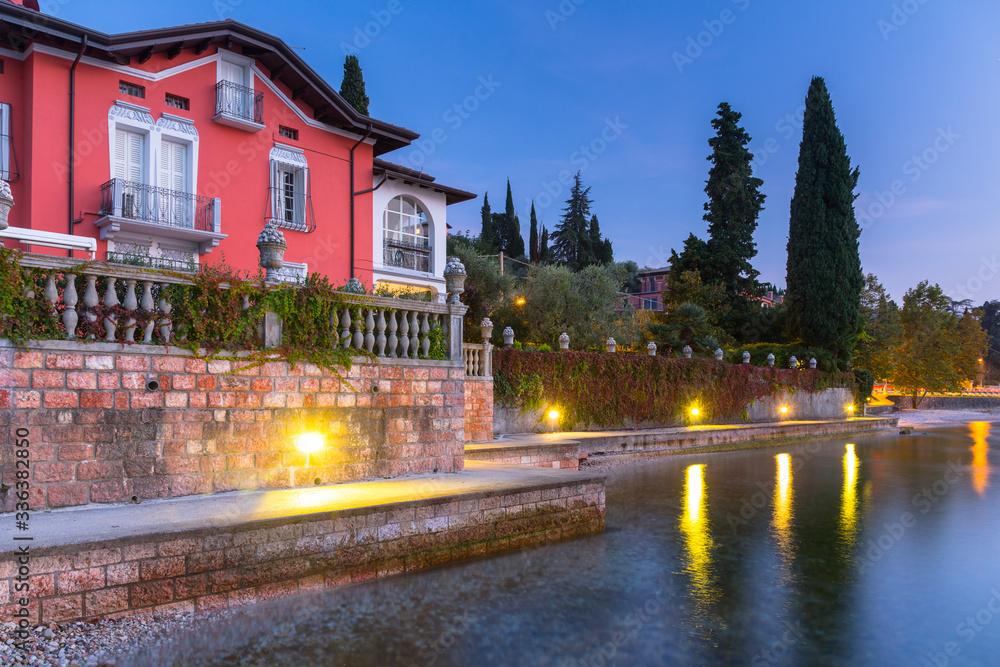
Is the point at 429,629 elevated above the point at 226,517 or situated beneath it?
situated beneath

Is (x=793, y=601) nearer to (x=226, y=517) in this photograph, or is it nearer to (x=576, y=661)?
(x=576, y=661)

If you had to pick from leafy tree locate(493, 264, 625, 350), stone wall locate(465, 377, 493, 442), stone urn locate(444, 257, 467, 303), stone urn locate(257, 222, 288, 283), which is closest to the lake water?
stone urn locate(444, 257, 467, 303)

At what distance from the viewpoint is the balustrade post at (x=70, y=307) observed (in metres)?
6.09

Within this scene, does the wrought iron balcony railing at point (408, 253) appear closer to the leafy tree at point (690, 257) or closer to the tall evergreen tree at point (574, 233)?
the leafy tree at point (690, 257)

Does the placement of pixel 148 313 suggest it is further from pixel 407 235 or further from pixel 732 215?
pixel 732 215

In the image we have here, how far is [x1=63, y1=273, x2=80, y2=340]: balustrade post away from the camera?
6094 millimetres

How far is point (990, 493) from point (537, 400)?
9.80 metres

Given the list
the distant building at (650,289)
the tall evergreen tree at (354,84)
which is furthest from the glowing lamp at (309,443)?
the distant building at (650,289)

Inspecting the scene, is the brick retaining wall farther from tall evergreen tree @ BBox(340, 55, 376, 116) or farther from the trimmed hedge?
tall evergreen tree @ BBox(340, 55, 376, 116)

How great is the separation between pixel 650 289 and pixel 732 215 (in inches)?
1115

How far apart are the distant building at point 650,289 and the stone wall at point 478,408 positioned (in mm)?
45909

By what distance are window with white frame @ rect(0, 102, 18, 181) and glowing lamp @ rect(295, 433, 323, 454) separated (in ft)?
34.7

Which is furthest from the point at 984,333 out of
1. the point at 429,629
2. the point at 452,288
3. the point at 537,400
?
the point at 429,629

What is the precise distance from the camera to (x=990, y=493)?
12.9 meters
